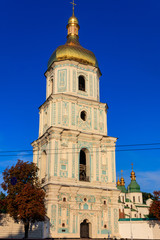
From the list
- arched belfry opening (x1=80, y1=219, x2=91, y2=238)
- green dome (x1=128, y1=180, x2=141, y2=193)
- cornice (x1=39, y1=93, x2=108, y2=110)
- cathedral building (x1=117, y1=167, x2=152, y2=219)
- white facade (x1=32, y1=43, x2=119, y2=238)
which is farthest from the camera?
green dome (x1=128, y1=180, x2=141, y2=193)

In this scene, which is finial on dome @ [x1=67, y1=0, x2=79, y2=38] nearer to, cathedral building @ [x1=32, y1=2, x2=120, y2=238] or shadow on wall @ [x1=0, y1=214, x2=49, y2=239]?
cathedral building @ [x1=32, y1=2, x2=120, y2=238]

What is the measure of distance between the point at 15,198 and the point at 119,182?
51661mm

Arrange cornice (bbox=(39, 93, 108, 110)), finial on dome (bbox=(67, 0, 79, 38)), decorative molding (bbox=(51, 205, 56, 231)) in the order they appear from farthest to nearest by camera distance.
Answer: finial on dome (bbox=(67, 0, 79, 38))
cornice (bbox=(39, 93, 108, 110))
decorative molding (bbox=(51, 205, 56, 231))

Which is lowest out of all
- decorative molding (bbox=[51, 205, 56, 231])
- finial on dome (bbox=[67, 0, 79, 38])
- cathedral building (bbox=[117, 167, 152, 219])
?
decorative molding (bbox=[51, 205, 56, 231])

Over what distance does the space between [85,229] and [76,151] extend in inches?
308

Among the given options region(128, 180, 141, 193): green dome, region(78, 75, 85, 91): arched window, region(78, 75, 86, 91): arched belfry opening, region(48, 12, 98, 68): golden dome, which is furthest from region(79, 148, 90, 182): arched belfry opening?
region(128, 180, 141, 193): green dome

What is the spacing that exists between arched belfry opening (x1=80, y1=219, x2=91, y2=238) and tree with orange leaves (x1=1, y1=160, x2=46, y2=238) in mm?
5663

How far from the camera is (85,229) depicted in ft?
97.5

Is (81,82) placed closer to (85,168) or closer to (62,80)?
(62,80)

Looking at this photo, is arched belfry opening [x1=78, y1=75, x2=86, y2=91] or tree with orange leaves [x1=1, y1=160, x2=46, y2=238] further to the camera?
arched belfry opening [x1=78, y1=75, x2=86, y2=91]

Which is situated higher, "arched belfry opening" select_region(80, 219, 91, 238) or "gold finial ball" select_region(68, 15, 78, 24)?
"gold finial ball" select_region(68, 15, 78, 24)

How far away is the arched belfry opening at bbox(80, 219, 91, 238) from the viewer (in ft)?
96.6

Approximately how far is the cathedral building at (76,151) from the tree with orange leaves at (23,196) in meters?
2.78

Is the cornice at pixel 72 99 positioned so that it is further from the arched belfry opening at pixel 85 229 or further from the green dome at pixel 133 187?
the green dome at pixel 133 187
